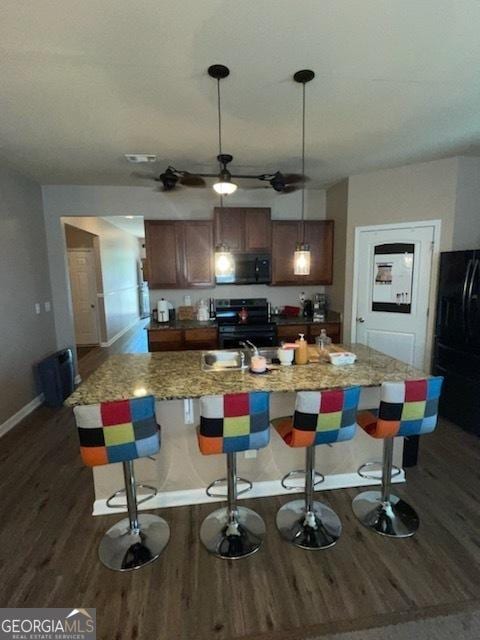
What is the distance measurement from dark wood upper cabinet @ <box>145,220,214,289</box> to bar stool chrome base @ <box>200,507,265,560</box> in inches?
115

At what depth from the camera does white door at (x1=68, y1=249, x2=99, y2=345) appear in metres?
6.73

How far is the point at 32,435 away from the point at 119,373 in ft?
5.84

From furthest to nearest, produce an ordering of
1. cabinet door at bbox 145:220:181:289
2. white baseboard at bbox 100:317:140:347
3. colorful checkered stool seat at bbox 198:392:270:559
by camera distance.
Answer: white baseboard at bbox 100:317:140:347, cabinet door at bbox 145:220:181:289, colorful checkered stool seat at bbox 198:392:270:559

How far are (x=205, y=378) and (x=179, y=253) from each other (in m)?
2.59

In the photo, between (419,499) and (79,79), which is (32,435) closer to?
(79,79)

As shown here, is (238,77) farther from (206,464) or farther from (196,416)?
(206,464)

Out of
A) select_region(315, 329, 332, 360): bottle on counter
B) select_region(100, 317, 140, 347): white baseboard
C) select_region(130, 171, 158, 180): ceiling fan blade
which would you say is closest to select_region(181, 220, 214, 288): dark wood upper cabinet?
select_region(130, 171, 158, 180): ceiling fan blade

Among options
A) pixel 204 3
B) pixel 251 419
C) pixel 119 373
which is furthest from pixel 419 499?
pixel 204 3

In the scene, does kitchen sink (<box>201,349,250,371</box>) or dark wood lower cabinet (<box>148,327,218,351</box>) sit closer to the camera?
kitchen sink (<box>201,349,250,371</box>)

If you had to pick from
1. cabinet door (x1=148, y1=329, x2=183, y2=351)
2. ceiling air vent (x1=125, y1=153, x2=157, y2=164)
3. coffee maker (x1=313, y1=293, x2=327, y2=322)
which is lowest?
cabinet door (x1=148, y1=329, x2=183, y2=351)

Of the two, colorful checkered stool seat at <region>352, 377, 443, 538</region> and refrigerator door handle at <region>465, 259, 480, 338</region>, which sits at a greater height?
refrigerator door handle at <region>465, 259, 480, 338</region>

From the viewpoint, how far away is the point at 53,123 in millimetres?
2477

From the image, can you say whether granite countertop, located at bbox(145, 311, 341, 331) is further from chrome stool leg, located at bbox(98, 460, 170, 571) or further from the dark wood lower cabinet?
chrome stool leg, located at bbox(98, 460, 170, 571)

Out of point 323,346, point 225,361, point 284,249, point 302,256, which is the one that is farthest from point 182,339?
point 302,256
